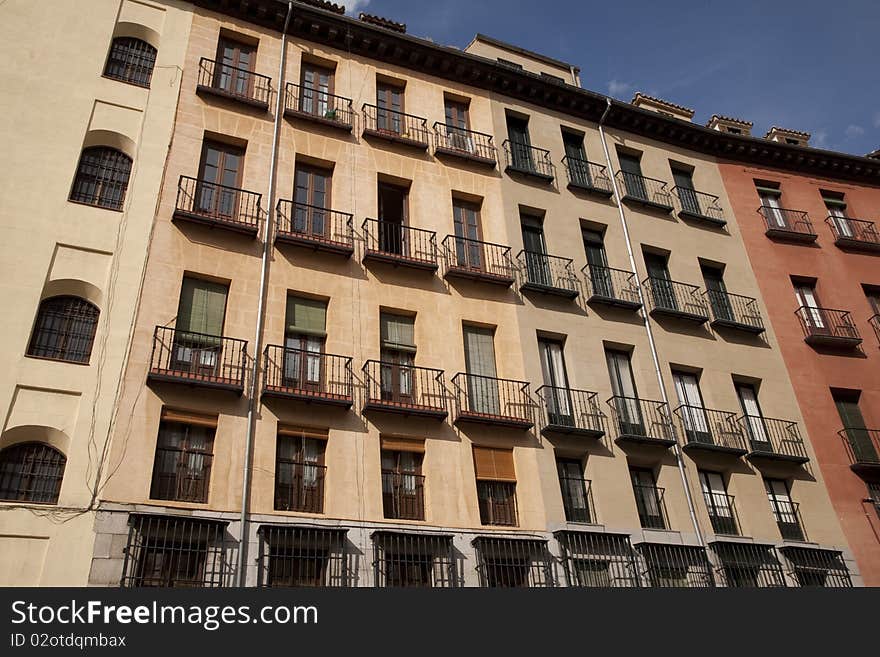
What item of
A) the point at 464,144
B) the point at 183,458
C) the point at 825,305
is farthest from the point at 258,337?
the point at 825,305

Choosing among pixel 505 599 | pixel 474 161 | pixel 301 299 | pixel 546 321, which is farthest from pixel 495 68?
pixel 505 599

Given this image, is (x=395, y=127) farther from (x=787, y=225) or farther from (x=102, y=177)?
(x=787, y=225)

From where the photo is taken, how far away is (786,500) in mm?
20828

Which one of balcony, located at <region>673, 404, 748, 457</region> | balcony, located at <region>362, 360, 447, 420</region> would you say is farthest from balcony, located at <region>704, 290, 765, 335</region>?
balcony, located at <region>362, 360, 447, 420</region>

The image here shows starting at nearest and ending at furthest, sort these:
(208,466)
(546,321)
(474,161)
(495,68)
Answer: (208,466)
(546,321)
(474,161)
(495,68)

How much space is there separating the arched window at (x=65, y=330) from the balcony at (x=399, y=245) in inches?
271

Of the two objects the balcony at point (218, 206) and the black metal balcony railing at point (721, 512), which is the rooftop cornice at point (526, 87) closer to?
the balcony at point (218, 206)

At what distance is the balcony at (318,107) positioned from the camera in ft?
67.6

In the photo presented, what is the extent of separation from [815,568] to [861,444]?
5232mm

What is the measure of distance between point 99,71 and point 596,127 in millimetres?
16496

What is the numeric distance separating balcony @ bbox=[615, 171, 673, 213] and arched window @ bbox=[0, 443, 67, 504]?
1882cm

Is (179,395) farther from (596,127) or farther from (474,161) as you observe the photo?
(596,127)

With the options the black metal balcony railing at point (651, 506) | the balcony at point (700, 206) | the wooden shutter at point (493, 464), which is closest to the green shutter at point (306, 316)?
the wooden shutter at point (493, 464)

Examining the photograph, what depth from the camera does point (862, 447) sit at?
73.8 feet
